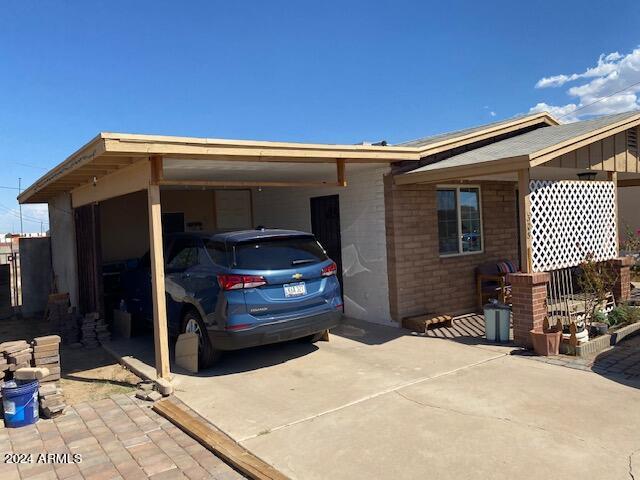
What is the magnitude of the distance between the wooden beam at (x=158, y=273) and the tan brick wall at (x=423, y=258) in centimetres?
375

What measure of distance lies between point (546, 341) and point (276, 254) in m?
3.47

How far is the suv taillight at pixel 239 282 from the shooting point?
5.68m

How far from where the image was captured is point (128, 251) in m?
11.0

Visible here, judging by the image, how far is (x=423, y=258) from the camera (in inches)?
326

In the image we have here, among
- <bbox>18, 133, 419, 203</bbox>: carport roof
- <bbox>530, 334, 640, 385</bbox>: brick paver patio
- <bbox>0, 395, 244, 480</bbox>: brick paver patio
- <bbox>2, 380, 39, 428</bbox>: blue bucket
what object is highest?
<bbox>18, 133, 419, 203</bbox>: carport roof

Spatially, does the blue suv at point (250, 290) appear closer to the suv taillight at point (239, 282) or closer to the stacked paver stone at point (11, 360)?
the suv taillight at point (239, 282)

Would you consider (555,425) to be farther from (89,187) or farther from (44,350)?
(89,187)

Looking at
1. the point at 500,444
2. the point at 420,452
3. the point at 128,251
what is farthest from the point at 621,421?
the point at 128,251

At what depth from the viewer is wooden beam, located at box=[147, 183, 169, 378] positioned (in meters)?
5.58

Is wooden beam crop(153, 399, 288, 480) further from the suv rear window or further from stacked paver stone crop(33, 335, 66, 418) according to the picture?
the suv rear window

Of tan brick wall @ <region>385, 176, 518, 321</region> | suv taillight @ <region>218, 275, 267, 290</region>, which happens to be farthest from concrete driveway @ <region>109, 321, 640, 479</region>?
tan brick wall @ <region>385, 176, 518, 321</region>

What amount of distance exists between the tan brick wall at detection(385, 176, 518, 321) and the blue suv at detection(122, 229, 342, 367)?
1.82m

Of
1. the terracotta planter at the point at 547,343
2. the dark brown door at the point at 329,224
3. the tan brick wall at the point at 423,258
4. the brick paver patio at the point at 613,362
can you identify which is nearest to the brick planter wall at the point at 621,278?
the tan brick wall at the point at 423,258

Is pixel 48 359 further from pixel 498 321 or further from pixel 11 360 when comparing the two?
pixel 498 321
